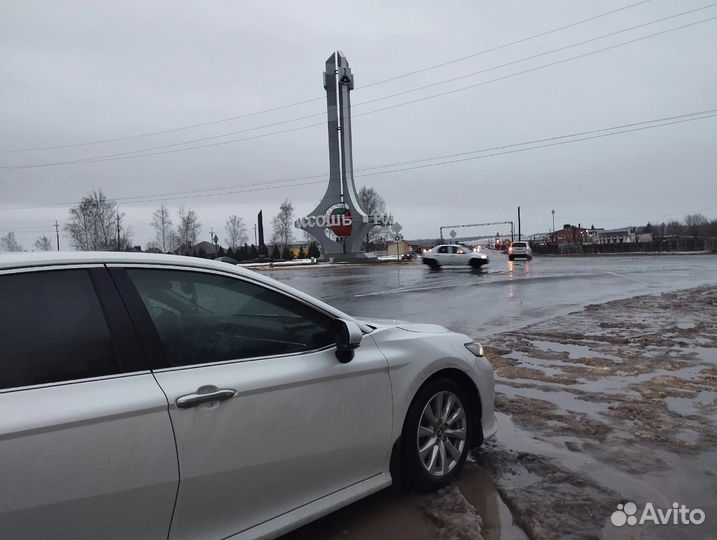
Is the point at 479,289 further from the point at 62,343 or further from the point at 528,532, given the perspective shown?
the point at 62,343

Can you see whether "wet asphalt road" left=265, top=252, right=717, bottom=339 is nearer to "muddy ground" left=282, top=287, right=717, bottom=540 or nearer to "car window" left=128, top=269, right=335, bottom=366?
"muddy ground" left=282, top=287, right=717, bottom=540

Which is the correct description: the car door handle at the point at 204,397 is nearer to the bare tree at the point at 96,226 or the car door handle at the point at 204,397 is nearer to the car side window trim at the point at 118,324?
the car side window trim at the point at 118,324

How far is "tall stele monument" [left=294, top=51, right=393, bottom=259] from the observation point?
53188 millimetres

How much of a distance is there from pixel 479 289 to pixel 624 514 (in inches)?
619

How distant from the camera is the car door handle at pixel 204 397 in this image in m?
2.44

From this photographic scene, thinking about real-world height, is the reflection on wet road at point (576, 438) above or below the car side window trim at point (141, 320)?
below

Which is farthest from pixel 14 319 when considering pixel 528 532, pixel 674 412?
pixel 674 412

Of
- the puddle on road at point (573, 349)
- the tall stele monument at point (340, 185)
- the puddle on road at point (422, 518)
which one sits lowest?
the puddle on road at point (422, 518)

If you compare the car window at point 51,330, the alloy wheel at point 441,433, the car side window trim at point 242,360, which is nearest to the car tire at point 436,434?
the alloy wheel at point 441,433

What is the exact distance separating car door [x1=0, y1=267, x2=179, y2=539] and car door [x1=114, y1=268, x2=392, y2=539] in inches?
4.3

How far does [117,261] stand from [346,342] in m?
1.28

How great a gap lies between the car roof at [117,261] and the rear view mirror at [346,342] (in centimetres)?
21

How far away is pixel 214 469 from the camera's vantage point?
8.20 feet

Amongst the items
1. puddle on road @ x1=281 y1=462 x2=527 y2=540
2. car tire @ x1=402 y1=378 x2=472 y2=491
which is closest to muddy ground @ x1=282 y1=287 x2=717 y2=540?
puddle on road @ x1=281 y1=462 x2=527 y2=540
